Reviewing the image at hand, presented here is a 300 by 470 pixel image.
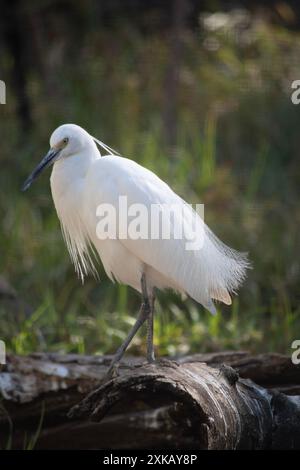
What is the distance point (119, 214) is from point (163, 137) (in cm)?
372

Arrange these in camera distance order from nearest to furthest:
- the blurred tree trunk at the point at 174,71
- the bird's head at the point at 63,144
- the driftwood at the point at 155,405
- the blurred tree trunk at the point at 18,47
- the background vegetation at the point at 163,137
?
the driftwood at the point at 155,405, the bird's head at the point at 63,144, the background vegetation at the point at 163,137, the blurred tree trunk at the point at 174,71, the blurred tree trunk at the point at 18,47

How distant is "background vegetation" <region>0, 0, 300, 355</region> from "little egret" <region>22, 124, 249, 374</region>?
85 cm

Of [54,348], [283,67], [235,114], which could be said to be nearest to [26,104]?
[235,114]

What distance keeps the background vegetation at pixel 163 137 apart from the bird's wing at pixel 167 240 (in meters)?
0.96

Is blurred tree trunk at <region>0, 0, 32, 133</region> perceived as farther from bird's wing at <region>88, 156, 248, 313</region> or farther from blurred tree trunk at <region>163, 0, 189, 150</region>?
bird's wing at <region>88, 156, 248, 313</region>

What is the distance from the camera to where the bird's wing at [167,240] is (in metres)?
3.78

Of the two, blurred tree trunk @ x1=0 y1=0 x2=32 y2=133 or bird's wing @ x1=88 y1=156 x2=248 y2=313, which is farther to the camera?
blurred tree trunk @ x1=0 y1=0 x2=32 y2=133

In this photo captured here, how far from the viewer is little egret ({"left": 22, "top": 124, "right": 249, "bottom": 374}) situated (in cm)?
376

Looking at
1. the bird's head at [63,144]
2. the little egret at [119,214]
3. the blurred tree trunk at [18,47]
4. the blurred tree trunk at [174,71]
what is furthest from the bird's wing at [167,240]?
the blurred tree trunk at [18,47]

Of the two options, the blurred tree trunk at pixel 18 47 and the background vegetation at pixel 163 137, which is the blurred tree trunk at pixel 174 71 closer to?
the background vegetation at pixel 163 137

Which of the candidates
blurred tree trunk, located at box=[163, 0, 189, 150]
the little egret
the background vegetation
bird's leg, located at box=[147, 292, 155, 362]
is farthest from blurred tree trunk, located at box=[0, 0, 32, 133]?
bird's leg, located at box=[147, 292, 155, 362]

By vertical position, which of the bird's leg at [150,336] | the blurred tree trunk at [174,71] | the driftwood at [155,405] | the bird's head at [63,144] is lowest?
the driftwood at [155,405]

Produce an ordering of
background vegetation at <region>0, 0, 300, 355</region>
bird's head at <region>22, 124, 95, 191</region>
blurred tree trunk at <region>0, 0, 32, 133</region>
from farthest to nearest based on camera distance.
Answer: blurred tree trunk at <region>0, 0, 32, 133</region> < background vegetation at <region>0, 0, 300, 355</region> < bird's head at <region>22, 124, 95, 191</region>
